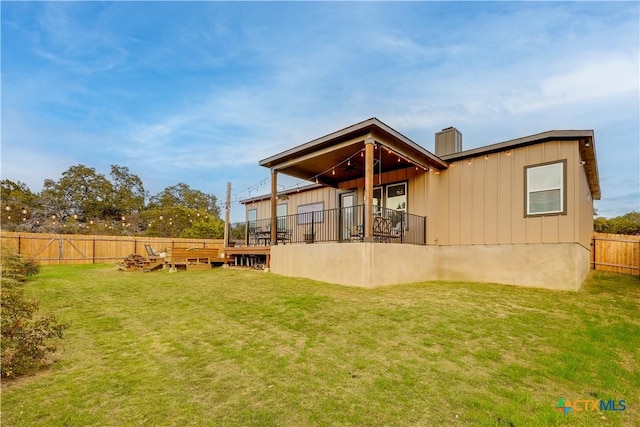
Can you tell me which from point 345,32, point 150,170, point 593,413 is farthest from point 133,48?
→ point 150,170

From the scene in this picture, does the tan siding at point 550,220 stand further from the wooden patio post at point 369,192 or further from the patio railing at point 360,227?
the wooden patio post at point 369,192

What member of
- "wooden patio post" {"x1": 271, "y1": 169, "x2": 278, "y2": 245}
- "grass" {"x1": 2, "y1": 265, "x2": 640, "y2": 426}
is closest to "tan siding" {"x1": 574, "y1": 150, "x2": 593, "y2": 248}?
"grass" {"x1": 2, "y1": 265, "x2": 640, "y2": 426}

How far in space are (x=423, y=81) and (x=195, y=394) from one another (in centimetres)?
1534

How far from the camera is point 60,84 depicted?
1463cm

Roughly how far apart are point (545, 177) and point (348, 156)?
516 cm

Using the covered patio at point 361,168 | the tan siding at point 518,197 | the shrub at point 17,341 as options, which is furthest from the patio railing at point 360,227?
the shrub at point 17,341

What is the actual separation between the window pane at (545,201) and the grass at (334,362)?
2.32 metres

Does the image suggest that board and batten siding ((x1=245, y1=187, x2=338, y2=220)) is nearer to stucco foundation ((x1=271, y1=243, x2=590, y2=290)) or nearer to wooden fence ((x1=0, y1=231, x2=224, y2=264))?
stucco foundation ((x1=271, y1=243, x2=590, y2=290))

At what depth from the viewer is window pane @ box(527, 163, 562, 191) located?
7.81 metres

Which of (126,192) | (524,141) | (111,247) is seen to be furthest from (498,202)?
(126,192)

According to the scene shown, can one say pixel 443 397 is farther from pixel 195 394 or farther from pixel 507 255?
pixel 507 255

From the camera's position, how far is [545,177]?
315 inches

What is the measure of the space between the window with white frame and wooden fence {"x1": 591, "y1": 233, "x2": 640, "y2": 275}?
557 cm

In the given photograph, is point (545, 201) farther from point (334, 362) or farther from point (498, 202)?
point (334, 362)
